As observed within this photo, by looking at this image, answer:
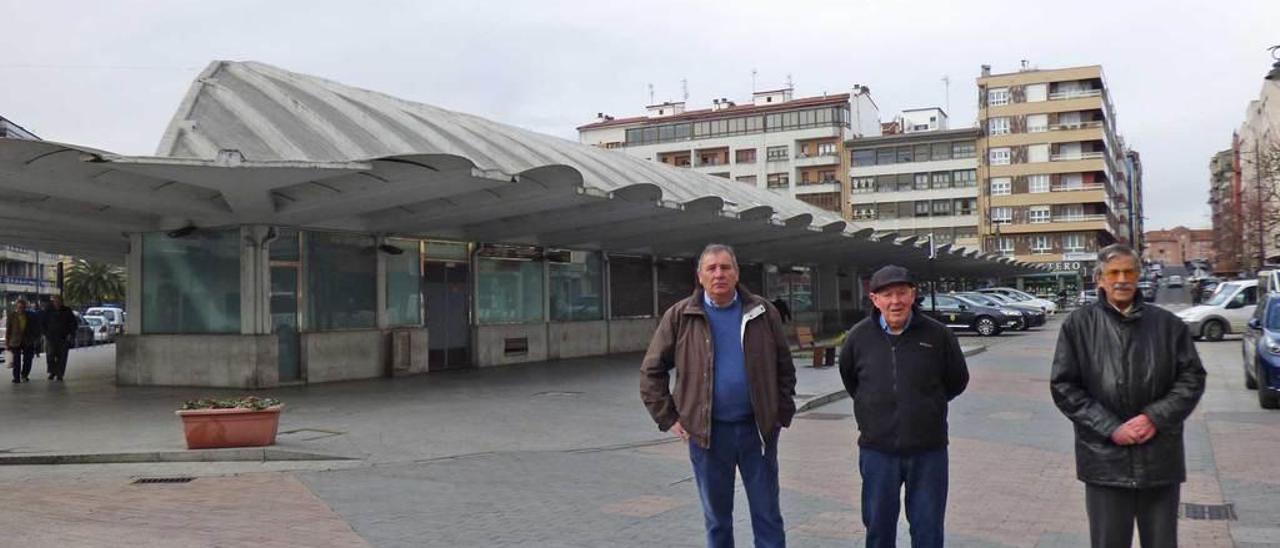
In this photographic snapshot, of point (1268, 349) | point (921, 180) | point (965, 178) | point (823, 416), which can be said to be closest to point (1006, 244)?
point (965, 178)

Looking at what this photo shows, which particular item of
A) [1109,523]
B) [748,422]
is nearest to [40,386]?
[748,422]

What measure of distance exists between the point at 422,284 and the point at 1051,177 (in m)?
74.9

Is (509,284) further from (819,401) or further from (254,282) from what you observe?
(819,401)

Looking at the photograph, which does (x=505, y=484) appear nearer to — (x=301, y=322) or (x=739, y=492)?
(x=739, y=492)

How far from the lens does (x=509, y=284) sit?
75.9 feet

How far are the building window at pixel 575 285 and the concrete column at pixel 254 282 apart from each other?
27.0ft

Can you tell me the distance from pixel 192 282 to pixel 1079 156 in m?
79.1

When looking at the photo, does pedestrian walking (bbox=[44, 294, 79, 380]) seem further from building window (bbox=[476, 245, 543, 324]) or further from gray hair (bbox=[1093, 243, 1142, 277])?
gray hair (bbox=[1093, 243, 1142, 277])

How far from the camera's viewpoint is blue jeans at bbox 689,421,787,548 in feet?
15.7

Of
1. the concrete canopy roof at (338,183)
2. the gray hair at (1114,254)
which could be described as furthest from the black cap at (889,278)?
the concrete canopy roof at (338,183)

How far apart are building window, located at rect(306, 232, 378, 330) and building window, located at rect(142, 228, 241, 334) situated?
4.18ft

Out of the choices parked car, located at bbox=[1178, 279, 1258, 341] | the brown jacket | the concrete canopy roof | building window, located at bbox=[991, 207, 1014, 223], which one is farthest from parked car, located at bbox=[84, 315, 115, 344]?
building window, located at bbox=[991, 207, 1014, 223]

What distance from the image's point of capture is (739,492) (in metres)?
8.09

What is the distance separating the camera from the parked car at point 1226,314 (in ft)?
94.4
